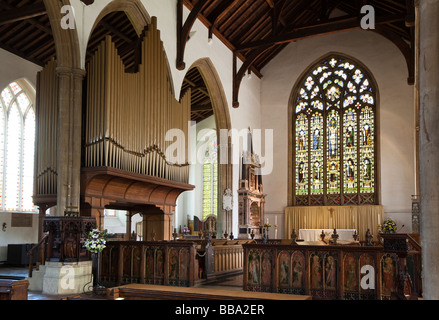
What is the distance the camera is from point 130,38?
543 inches

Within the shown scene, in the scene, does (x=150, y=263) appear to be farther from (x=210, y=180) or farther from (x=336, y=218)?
(x=210, y=180)

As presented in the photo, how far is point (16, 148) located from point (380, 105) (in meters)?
12.5

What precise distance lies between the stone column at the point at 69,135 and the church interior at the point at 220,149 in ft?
0.09

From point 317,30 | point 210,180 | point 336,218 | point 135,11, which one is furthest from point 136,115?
point 210,180

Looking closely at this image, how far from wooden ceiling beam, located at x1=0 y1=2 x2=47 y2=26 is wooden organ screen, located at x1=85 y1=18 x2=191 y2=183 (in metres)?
2.41

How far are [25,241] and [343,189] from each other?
36.2 ft

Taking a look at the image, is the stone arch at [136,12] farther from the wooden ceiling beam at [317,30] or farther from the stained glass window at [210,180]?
the stained glass window at [210,180]

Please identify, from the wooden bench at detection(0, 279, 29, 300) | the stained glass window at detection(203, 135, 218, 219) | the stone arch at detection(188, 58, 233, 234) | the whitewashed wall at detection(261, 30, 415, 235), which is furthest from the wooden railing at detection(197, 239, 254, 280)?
the stained glass window at detection(203, 135, 218, 219)

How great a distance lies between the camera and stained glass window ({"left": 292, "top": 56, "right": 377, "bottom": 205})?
56.5 feet

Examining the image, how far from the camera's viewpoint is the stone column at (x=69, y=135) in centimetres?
834

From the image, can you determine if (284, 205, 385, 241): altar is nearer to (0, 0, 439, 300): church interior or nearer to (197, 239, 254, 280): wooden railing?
(0, 0, 439, 300): church interior

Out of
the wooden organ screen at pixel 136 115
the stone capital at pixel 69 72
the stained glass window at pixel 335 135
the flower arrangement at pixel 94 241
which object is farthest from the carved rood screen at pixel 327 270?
the stained glass window at pixel 335 135

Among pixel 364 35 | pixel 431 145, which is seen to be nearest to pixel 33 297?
pixel 431 145

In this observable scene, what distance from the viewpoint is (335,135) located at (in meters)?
17.8
